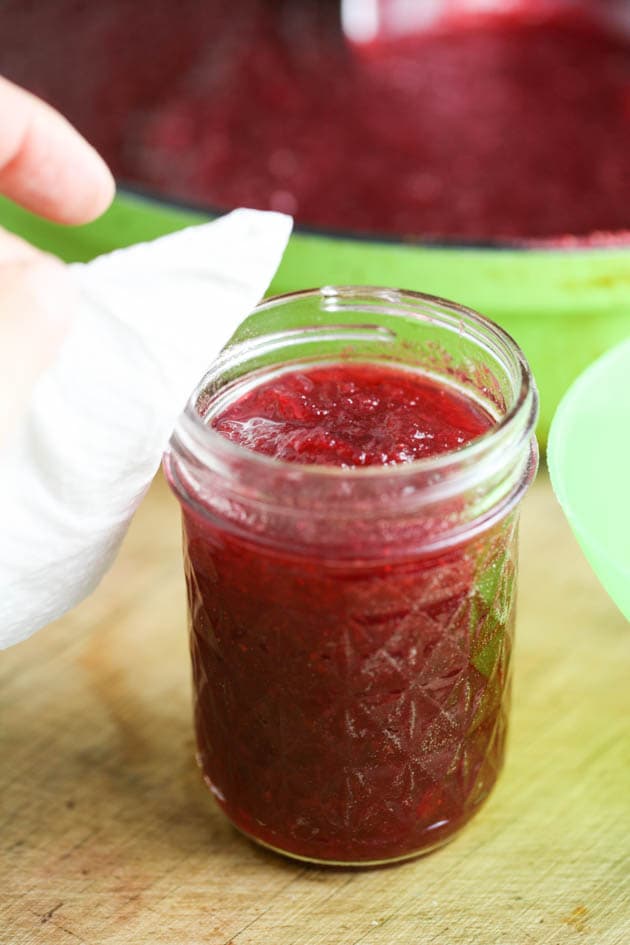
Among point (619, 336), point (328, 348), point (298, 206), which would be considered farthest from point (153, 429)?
point (298, 206)

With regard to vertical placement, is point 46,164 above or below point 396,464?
above

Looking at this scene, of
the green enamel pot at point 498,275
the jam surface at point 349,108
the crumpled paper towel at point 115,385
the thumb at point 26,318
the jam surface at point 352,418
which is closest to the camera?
the thumb at point 26,318

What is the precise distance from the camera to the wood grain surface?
1.28 m

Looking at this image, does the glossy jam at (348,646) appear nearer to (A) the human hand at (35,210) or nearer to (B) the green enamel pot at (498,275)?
(A) the human hand at (35,210)

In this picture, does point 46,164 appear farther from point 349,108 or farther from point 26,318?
point 349,108

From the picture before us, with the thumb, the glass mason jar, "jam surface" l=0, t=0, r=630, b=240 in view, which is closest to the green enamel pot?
"jam surface" l=0, t=0, r=630, b=240

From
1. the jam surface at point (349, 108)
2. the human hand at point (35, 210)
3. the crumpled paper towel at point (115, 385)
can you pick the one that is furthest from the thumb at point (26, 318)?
the jam surface at point (349, 108)

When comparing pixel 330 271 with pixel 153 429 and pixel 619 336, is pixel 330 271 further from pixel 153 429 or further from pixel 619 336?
pixel 153 429

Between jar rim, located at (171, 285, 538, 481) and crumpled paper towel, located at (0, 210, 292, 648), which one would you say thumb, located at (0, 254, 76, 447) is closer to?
crumpled paper towel, located at (0, 210, 292, 648)

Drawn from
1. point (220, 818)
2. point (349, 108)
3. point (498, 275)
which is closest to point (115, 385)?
point (220, 818)

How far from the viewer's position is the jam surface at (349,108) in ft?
7.21

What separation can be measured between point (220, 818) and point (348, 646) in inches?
13.2

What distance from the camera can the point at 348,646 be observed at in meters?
1.19

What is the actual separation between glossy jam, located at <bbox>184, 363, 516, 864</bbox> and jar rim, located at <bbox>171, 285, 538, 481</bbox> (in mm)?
47
